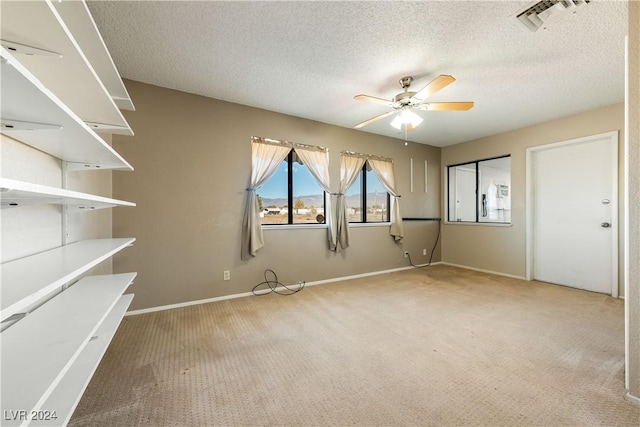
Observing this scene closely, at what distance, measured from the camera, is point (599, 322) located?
2533mm

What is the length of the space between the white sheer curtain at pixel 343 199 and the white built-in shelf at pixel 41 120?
2.95 meters

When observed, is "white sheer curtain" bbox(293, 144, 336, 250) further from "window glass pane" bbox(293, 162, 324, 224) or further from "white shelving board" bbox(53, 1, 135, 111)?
"white shelving board" bbox(53, 1, 135, 111)

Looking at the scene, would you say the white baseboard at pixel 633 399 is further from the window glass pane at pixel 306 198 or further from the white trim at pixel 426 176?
the white trim at pixel 426 176

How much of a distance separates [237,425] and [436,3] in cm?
283

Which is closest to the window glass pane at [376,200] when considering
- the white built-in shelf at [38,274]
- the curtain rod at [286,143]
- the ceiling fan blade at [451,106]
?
the curtain rod at [286,143]

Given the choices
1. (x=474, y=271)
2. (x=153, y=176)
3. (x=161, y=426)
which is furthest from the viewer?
(x=474, y=271)

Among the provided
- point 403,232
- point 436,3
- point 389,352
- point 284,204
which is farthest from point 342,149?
point 389,352

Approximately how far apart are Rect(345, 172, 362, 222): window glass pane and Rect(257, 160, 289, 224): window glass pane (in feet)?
3.73

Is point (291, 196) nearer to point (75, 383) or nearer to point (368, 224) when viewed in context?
point (368, 224)

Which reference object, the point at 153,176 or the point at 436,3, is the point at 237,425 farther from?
the point at 436,3

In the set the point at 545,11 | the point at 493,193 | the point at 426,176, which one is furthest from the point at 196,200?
the point at 493,193

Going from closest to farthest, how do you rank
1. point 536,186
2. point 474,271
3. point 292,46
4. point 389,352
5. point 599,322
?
point 389,352 → point 292,46 → point 599,322 → point 536,186 → point 474,271

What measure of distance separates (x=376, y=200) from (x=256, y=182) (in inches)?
92.5

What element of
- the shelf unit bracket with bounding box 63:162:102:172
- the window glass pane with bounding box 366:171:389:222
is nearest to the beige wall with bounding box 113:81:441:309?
the window glass pane with bounding box 366:171:389:222
